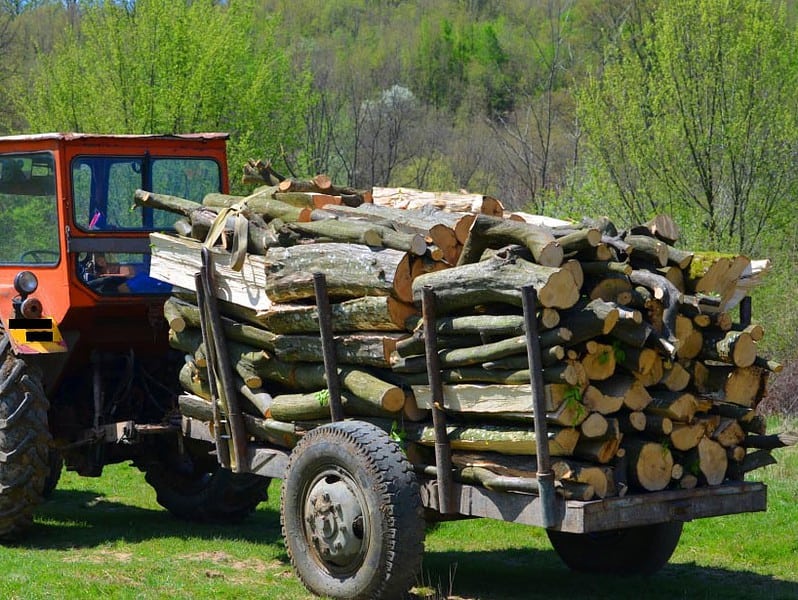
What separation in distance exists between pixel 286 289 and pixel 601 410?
2.01 meters

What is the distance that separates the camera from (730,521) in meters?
8.66

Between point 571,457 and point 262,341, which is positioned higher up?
point 262,341

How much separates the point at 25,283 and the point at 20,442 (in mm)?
1058

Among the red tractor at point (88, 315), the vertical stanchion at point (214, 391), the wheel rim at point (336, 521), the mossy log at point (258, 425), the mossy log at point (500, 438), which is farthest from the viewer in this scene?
the red tractor at point (88, 315)

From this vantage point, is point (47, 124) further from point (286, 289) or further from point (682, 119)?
point (286, 289)

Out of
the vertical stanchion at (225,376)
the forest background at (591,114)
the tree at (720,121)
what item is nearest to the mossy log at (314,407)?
the vertical stanchion at (225,376)

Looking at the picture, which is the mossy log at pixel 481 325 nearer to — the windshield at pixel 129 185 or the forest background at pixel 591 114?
the windshield at pixel 129 185

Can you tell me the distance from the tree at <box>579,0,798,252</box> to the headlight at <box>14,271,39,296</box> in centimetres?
1126

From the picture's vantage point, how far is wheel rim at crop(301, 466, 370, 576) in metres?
6.08

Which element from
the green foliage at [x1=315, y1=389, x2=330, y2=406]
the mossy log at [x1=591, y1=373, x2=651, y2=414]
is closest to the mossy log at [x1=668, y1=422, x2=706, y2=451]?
the mossy log at [x1=591, y1=373, x2=651, y2=414]

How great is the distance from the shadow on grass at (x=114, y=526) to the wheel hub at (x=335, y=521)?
2136 mm

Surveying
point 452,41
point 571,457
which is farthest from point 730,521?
point 452,41

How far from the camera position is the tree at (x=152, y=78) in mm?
21625

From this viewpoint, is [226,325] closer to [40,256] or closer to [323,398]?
[323,398]
